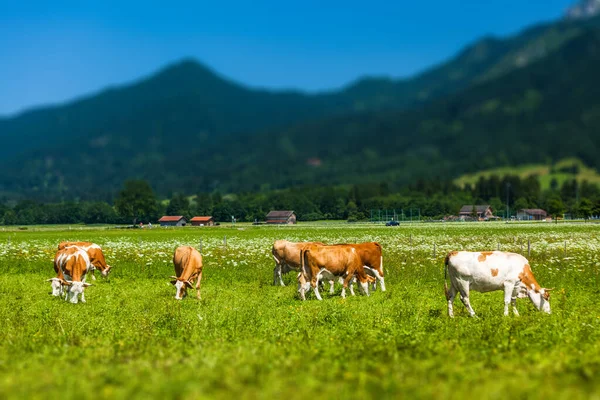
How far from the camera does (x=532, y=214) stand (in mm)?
125562

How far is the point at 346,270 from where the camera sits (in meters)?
24.0

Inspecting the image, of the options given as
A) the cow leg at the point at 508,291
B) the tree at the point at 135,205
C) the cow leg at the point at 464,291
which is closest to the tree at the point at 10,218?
the tree at the point at 135,205

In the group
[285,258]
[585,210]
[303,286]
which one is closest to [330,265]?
[303,286]

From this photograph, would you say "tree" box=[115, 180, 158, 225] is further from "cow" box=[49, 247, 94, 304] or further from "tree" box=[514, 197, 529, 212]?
"tree" box=[514, 197, 529, 212]

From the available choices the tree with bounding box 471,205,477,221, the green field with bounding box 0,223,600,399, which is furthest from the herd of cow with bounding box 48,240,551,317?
the tree with bounding box 471,205,477,221

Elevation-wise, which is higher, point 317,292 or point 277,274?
point 277,274

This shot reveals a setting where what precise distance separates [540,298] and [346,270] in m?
7.58

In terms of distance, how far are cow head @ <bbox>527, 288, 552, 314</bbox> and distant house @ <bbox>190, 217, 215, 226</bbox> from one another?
60.3m

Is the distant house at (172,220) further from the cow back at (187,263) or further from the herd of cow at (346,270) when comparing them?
the cow back at (187,263)

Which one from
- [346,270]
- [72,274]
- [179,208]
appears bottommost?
[346,270]

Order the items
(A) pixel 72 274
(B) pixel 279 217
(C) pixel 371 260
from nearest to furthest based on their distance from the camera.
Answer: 1. (A) pixel 72 274
2. (C) pixel 371 260
3. (B) pixel 279 217

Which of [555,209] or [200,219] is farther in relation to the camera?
[555,209]

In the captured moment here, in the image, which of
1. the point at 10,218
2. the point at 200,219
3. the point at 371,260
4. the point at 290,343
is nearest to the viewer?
the point at 290,343

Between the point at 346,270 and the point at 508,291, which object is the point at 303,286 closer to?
the point at 346,270
